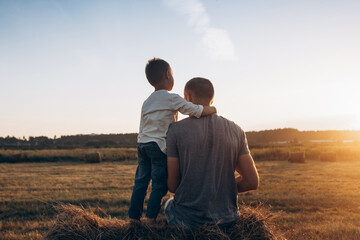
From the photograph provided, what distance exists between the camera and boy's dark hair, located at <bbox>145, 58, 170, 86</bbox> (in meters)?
2.93

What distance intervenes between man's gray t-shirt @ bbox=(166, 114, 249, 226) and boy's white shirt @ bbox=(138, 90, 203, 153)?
0.37 m

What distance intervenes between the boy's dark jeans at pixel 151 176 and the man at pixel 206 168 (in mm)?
277

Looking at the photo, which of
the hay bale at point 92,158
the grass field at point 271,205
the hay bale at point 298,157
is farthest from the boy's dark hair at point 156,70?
the hay bale at point 92,158

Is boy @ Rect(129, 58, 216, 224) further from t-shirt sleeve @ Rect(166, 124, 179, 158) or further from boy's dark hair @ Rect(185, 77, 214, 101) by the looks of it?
t-shirt sleeve @ Rect(166, 124, 179, 158)

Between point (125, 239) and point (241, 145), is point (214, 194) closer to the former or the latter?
point (241, 145)

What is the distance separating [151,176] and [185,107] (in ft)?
2.65

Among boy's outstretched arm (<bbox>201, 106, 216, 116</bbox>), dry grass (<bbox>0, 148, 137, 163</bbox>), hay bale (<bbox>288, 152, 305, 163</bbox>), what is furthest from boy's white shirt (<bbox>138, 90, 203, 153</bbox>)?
dry grass (<bbox>0, 148, 137, 163</bbox>)

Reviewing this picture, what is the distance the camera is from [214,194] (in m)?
2.34

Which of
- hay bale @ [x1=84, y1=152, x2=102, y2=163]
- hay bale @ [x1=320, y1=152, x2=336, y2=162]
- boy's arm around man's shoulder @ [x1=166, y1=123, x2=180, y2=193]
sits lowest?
hay bale @ [x1=320, y1=152, x2=336, y2=162]

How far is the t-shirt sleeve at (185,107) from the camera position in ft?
7.95

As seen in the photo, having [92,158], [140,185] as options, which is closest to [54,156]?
[92,158]

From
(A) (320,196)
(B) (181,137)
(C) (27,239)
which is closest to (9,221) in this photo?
(C) (27,239)

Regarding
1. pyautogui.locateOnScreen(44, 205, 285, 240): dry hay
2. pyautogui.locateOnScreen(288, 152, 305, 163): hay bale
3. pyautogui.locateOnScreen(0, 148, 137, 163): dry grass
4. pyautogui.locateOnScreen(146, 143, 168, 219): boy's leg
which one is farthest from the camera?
pyautogui.locateOnScreen(0, 148, 137, 163): dry grass

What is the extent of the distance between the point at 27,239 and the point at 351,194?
876 centimetres
